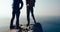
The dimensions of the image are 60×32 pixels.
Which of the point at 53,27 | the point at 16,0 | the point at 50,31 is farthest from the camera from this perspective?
the point at 53,27

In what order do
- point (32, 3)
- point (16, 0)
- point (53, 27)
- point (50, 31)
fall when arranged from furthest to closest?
point (53, 27)
point (50, 31)
point (32, 3)
point (16, 0)

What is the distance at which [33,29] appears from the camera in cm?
1218

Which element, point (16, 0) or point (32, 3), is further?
point (32, 3)

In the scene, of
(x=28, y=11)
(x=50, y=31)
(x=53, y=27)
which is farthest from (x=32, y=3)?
(x=53, y=27)

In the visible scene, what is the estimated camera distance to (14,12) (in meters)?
11.7

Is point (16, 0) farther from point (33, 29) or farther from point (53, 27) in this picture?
point (53, 27)

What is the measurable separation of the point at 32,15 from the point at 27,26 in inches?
24.5

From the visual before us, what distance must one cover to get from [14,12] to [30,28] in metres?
1.08

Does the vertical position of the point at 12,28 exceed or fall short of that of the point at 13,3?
it falls short

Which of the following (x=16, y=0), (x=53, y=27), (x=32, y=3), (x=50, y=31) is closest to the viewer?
(x=16, y=0)

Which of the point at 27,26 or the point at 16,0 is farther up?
the point at 16,0

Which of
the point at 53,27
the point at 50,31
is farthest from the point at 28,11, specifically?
the point at 53,27

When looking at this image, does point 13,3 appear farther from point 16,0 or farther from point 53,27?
point 53,27

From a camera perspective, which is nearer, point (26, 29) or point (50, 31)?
point (26, 29)
